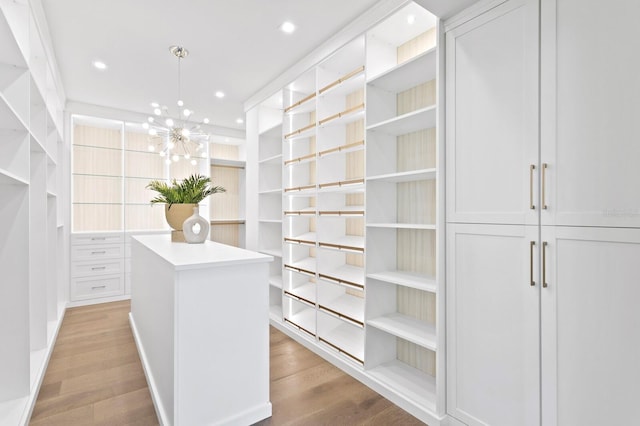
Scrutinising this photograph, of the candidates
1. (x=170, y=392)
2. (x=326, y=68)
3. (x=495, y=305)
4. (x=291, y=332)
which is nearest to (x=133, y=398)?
(x=170, y=392)

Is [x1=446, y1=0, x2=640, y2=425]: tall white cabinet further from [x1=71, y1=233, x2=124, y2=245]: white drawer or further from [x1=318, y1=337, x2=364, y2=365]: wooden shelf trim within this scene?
[x1=71, y1=233, x2=124, y2=245]: white drawer

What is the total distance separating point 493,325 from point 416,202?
1.06m

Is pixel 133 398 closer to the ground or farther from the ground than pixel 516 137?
closer to the ground

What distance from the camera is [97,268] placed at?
4.57 m

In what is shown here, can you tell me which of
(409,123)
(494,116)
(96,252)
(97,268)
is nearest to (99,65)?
(96,252)

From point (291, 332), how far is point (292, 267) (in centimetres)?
67

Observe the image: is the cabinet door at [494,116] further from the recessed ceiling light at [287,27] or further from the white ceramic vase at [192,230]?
the white ceramic vase at [192,230]

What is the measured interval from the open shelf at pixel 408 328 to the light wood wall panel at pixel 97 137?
15.8 ft

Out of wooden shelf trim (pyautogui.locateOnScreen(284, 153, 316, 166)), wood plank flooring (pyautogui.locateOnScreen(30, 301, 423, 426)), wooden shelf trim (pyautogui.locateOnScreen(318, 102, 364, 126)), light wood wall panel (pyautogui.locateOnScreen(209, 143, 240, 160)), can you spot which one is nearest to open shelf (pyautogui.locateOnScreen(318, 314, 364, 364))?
wood plank flooring (pyautogui.locateOnScreen(30, 301, 423, 426))

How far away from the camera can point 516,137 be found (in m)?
1.60

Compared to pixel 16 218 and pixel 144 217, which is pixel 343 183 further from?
pixel 144 217

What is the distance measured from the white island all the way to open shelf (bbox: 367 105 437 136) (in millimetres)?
1296

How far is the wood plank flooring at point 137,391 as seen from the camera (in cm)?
201

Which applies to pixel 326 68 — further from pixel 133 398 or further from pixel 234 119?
pixel 133 398
